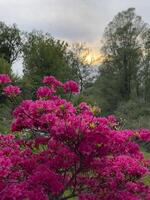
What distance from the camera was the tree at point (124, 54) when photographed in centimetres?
5781

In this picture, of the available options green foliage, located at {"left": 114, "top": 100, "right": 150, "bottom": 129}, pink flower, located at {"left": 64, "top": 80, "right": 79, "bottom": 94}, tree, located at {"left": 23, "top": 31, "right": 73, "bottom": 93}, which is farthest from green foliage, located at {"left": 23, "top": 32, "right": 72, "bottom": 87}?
pink flower, located at {"left": 64, "top": 80, "right": 79, "bottom": 94}

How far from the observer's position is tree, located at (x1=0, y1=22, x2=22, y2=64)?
6366 centimetres

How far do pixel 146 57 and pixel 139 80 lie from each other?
288cm

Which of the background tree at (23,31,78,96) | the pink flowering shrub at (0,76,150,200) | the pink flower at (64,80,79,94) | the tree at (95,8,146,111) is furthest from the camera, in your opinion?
the tree at (95,8,146,111)

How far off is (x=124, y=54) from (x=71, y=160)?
5271 centimetres

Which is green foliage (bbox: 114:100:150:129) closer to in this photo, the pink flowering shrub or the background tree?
the background tree

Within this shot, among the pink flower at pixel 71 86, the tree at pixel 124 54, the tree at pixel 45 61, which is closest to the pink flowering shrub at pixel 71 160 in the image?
the pink flower at pixel 71 86

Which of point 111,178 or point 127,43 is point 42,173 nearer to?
point 111,178

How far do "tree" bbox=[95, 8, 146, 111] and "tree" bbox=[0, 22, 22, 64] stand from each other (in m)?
12.4

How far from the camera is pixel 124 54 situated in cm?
5822

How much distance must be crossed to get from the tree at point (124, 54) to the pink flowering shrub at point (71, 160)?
5064 cm

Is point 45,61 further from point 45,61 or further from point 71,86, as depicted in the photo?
point 71,86

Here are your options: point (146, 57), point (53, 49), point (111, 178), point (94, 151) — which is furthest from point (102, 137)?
point (146, 57)

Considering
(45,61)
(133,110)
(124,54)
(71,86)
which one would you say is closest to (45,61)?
(45,61)
